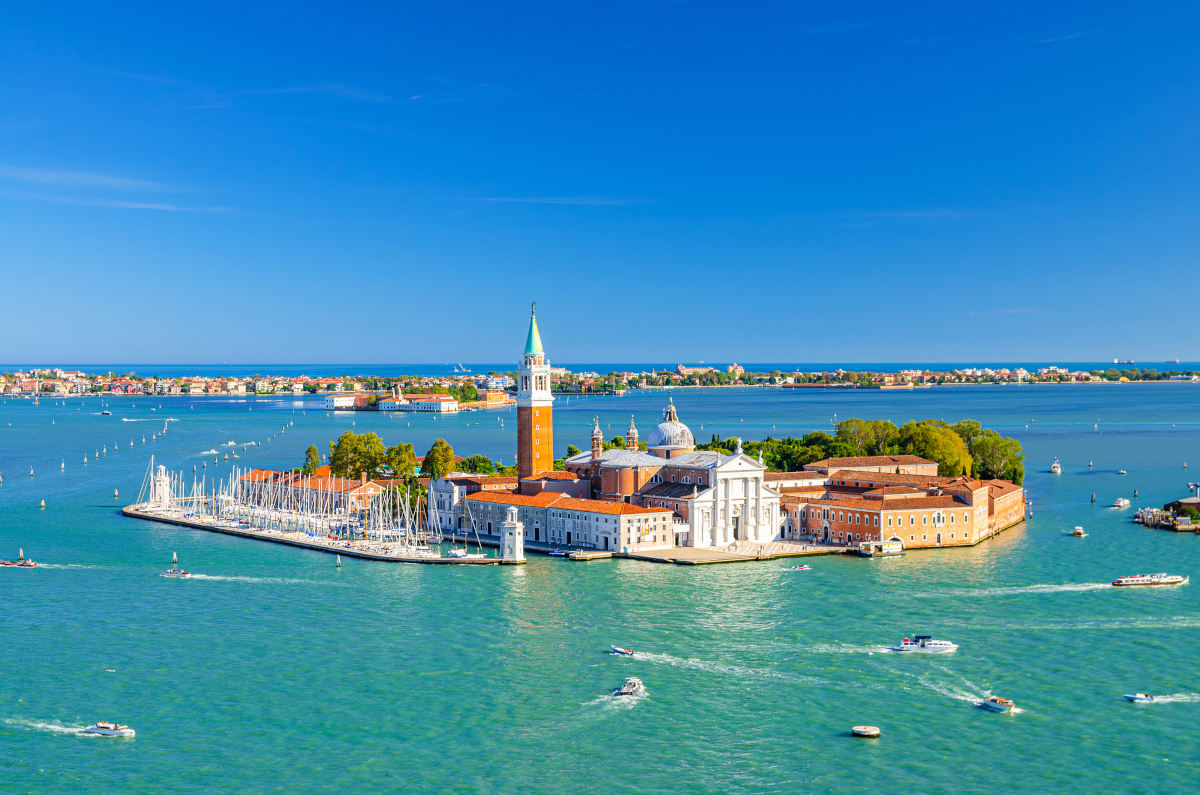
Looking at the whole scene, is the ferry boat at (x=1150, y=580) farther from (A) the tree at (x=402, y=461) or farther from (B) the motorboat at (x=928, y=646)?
(A) the tree at (x=402, y=461)

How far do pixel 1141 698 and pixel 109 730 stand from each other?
24.9 m

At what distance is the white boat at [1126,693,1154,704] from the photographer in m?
27.4

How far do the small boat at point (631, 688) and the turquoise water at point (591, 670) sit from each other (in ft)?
1.01

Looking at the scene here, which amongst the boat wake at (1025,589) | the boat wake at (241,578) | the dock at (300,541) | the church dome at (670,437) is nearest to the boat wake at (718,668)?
the boat wake at (1025,589)

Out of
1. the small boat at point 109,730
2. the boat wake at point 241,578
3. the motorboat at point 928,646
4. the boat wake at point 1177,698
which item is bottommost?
the small boat at point 109,730

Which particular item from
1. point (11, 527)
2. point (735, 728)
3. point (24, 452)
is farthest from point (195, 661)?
point (24, 452)

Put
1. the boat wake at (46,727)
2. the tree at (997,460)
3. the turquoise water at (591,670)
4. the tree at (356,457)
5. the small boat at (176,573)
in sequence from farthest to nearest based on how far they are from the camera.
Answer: the tree at (997,460) → the tree at (356,457) → the small boat at (176,573) → the boat wake at (46,727) → the turquoise water at (591,670)

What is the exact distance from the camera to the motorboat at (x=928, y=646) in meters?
31.6

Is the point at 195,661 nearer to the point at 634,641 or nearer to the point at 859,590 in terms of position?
the point at 634,641

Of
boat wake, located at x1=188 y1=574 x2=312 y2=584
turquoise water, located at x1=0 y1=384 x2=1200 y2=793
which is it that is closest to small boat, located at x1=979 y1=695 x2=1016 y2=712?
turquoise water, located at x1=0 y1=384 x2=1200 y2=793

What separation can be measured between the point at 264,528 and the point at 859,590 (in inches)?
1238

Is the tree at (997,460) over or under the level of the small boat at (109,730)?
over

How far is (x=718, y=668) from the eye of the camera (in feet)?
99.7

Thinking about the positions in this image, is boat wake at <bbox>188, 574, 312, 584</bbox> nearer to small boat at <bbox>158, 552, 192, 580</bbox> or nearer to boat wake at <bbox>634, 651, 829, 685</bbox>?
small boat at <bbox>158, 552, 192, 580</bbox>
